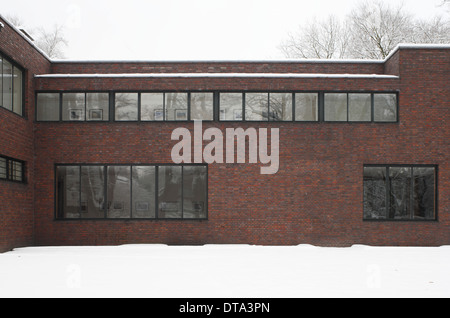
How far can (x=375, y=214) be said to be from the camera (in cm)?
1569

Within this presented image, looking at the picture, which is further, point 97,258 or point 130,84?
point 130,84

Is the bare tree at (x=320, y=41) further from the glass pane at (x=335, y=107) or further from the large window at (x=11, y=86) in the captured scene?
the large window at (x=11, y=86)

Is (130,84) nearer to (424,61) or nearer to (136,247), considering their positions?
(136,247)

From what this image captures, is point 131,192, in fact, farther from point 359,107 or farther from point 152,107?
point 359,107

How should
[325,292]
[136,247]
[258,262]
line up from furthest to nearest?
1. [136,247]
2. [258,262]
3. [325,292]

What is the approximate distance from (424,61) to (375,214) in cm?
604

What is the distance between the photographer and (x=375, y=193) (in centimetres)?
1574

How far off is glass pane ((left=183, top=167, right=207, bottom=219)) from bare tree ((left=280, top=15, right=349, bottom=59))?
24497 mm

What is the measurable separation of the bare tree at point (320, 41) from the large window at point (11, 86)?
27331 millimetres

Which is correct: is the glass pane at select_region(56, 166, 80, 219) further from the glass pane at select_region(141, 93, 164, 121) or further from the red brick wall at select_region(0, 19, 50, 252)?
the glass pane at select_region(141, 93, 164, 121)

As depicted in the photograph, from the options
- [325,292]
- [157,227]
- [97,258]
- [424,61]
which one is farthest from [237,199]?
[424,61]

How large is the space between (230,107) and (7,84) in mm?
7737

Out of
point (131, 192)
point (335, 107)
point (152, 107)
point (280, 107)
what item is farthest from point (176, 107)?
point (335, 107)

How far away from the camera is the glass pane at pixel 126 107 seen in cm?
1592
